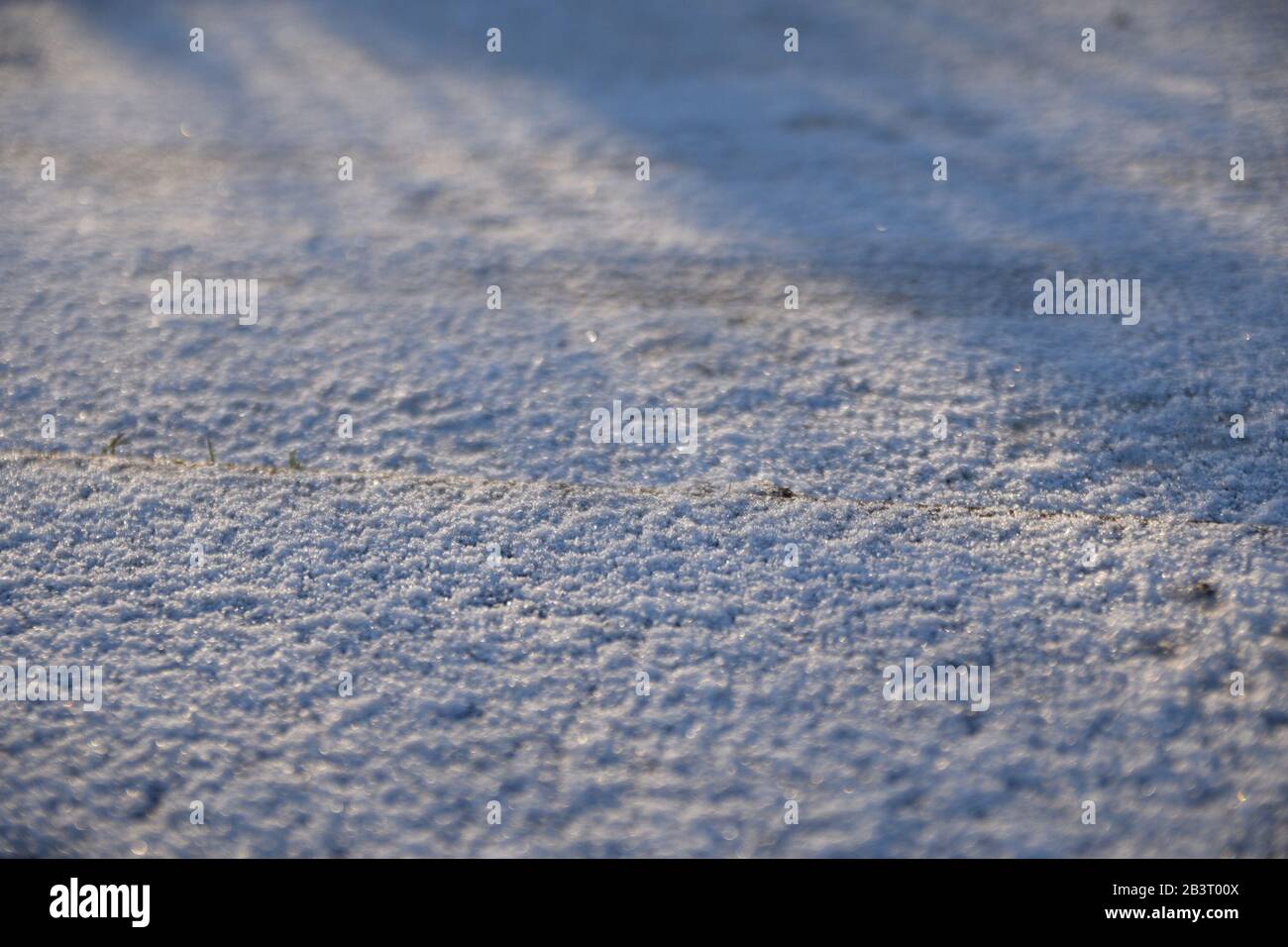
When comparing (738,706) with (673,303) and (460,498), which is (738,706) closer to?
(460,498)

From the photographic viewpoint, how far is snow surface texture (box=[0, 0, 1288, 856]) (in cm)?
125

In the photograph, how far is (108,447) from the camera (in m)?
1.80

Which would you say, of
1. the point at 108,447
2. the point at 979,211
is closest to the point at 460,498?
the point at 108,447

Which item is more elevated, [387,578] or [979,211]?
[979,211]

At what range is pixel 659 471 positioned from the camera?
5.66 ft

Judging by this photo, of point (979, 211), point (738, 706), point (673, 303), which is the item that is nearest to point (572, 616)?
point (738, 706)

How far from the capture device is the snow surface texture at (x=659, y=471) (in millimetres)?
1250

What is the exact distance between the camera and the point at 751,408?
1.85m

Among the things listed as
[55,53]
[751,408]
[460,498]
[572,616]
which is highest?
[55,53]

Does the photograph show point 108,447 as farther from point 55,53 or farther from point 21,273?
point 55,53
